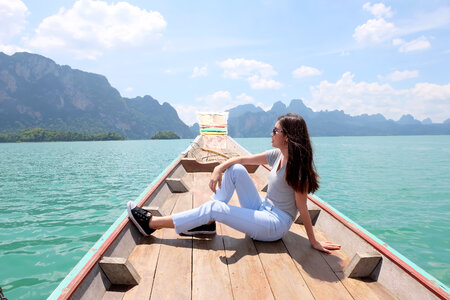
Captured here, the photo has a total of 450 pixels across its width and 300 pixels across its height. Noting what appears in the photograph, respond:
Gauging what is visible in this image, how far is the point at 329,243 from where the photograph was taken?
2.68 meters

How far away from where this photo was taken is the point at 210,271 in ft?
7.45

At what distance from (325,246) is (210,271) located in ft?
3.74

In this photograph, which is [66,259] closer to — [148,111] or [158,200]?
[158,200]

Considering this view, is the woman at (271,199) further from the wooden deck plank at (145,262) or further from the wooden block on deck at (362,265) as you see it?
the wooden block on deck at (362,265)

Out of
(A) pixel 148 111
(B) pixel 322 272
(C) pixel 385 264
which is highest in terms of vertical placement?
(A) pixel 148 111

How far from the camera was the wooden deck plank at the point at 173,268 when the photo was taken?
199 centimetres

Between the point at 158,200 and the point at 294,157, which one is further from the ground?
the point at 294,157

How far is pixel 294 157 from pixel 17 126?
134m

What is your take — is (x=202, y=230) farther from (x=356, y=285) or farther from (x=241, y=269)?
(x=356, y=285)

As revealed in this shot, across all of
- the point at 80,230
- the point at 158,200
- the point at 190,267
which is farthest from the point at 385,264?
the point at 80,230

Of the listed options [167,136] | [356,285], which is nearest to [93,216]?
[356,285]

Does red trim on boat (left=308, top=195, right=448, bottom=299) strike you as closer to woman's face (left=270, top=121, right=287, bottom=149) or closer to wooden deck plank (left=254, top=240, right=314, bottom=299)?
wooden deck plank (left=254, top=240, right=314, bottom=299)

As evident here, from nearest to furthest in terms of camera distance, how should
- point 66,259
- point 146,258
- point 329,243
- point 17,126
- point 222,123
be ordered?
1. point 146,258
2. point 329,243
3. point 66,259
4. point 222,123
5. point 17,126

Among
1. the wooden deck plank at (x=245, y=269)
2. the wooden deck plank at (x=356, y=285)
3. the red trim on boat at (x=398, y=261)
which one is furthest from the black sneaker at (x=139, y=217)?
the red trim on boat at (x=398, y=261)
